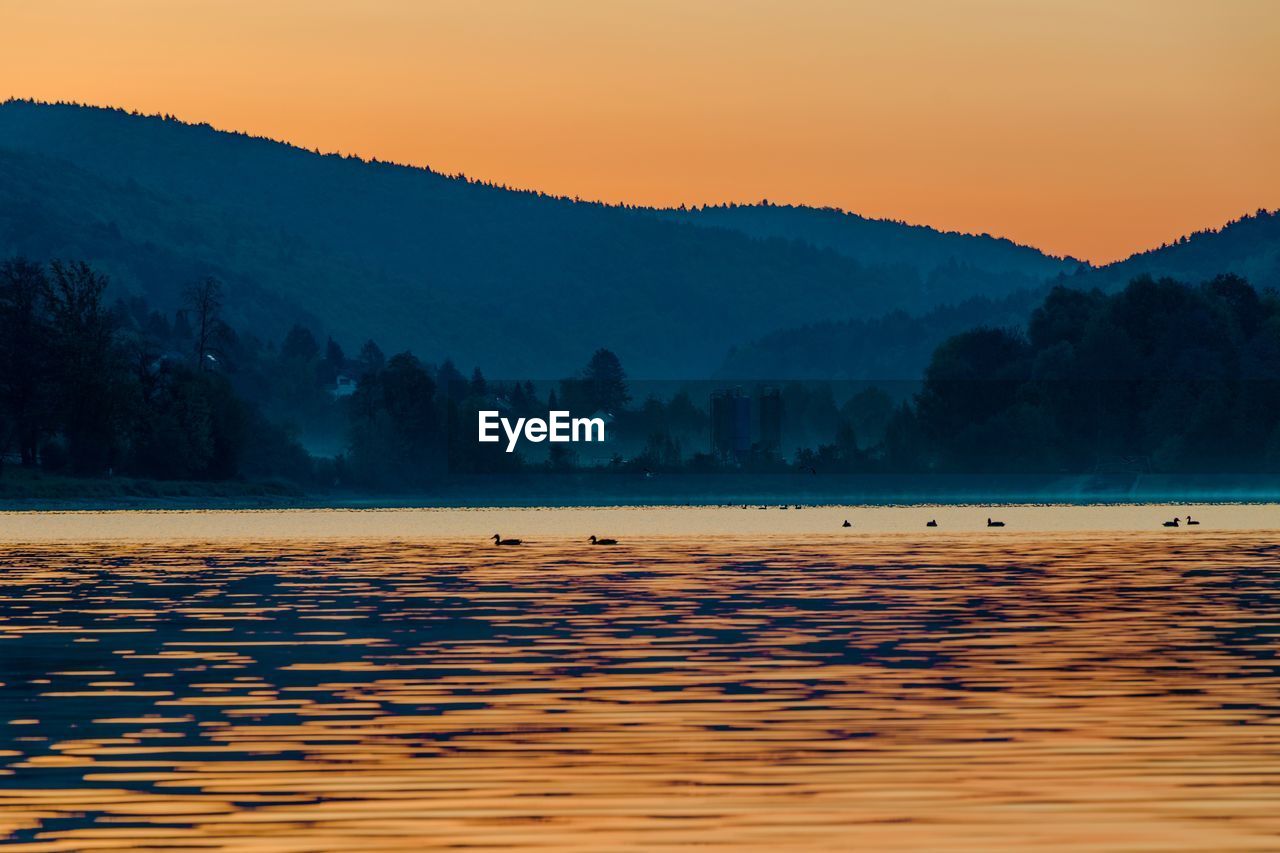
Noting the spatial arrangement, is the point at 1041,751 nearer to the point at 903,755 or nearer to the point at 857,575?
the point at 903,755

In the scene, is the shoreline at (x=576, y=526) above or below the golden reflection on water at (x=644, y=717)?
above

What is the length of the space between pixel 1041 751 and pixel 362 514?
530 feet

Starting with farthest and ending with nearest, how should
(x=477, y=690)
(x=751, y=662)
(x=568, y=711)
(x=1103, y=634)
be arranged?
(x=1103, y=634)
(x=751, y=662)
(x=477, y=690)
(x=568, y=711)

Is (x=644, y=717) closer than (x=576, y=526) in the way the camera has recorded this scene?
Yes

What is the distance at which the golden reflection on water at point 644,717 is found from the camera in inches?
848

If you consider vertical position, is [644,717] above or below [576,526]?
below

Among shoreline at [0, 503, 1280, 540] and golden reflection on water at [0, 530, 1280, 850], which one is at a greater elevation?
shoreline at [0, 503, 1280, 540]

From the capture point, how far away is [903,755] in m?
25.7

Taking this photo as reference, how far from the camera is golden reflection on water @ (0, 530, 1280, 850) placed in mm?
21531

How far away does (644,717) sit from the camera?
29875 millimetres

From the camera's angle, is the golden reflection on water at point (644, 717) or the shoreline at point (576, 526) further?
the shoreline at point (576, 526)

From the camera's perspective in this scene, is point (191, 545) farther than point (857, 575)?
Yes

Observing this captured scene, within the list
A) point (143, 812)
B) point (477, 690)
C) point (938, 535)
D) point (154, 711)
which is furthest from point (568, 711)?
point (938, 535)

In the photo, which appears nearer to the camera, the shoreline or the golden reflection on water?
the golden reflection on water
